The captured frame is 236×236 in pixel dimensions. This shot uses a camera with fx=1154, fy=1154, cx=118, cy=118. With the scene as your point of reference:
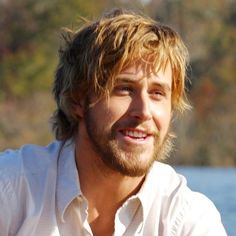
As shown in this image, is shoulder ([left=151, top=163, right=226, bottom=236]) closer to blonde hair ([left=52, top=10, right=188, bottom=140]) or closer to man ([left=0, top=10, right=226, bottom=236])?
man ([left=0, top=10, right=226, bottom=236])

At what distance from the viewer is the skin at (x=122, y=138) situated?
3.46 metres

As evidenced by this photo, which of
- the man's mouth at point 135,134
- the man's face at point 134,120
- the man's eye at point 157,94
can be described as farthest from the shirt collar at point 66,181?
the man's eye at point 157,94

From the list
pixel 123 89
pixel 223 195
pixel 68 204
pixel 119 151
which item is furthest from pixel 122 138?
pixel 223 195

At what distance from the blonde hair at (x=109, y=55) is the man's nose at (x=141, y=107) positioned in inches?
3.8

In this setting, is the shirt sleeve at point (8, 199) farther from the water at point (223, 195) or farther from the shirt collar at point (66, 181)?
the water at point (223, 195)

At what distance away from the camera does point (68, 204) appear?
350 centimetres

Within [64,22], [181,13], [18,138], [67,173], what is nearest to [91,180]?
[67,173]

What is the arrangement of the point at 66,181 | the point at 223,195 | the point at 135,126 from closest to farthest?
1. the point at 135,126
2. the point at 66,181
3. the point at 223,195

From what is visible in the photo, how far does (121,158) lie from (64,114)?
1.35ft

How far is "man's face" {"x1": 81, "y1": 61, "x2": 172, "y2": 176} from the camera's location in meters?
3.46

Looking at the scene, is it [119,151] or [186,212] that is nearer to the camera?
[119,151]

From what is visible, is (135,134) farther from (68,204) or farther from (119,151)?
(68,204)

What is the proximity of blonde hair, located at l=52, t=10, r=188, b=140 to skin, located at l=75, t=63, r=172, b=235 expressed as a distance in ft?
0.15

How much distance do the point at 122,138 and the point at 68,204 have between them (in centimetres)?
26
